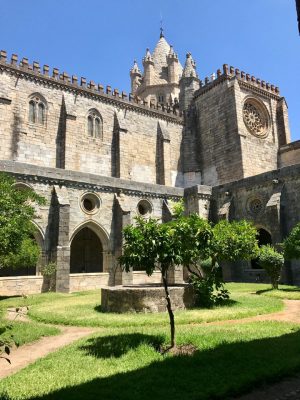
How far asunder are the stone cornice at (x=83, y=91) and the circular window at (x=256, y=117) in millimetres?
5746

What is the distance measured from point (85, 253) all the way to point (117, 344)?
17.7 m

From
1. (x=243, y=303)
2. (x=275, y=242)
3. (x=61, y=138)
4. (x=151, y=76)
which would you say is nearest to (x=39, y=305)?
(x=243, y=303)

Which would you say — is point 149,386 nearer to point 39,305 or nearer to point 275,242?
point 39,305

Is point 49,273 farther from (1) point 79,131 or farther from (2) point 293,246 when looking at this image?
(1) point 79,131

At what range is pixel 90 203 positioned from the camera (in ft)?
63.1

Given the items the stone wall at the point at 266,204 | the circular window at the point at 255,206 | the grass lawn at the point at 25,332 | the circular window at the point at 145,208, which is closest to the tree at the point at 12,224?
the grass lawn at the point at 25,332

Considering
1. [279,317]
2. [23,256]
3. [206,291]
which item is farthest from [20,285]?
[279,317]

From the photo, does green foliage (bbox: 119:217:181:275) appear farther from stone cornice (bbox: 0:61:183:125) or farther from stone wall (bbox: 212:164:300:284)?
stone cornice (bbox: 0:61:183:125)

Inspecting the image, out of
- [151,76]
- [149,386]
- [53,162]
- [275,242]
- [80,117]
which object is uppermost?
[151,76]

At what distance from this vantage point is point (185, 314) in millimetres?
9562

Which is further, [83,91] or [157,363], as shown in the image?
[83,91]

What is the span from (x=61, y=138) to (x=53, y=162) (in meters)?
1.85

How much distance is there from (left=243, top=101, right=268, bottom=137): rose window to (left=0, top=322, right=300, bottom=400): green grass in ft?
79.5

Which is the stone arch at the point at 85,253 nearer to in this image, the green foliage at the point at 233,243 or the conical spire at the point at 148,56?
Answer: the green foliage at the point at 233,243
